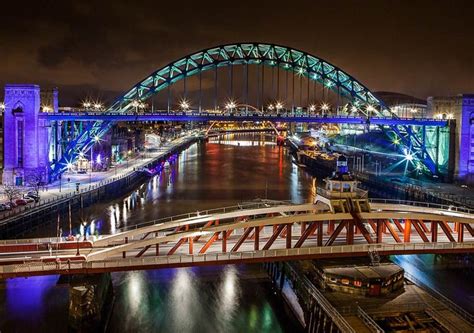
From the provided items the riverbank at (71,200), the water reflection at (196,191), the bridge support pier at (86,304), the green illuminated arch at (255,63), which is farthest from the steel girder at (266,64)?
the bridge support pier at (86,304)

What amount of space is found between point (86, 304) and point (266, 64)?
4988 centimetres

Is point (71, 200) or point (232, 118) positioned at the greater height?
point (232, 118)

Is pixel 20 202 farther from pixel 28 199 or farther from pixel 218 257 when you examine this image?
pixel 218 257

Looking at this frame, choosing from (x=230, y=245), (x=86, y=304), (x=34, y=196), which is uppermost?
(x=34, y=196)

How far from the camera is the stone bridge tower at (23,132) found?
50.0 meters

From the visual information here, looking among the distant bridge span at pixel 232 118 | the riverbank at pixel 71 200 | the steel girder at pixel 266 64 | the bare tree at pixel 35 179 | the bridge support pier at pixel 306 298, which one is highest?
the steel girder at pixel 266 64

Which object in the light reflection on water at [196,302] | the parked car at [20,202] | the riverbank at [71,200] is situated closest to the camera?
the light reflection on water at [196,302]

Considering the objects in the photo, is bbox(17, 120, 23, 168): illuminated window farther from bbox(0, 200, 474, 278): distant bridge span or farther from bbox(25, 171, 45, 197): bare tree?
bbox(0, 200, 474, 278): distant bridge span

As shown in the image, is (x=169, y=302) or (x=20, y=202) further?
(x=20, y=202)

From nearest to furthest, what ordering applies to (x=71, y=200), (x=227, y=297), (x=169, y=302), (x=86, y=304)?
1. (x=86, y=304)
2. (x=169, y=302)
3. (x=227, y=297)
4. (x=71, y=200)

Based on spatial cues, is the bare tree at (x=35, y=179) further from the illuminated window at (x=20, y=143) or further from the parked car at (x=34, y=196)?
the parked car at (x=34, y=196)

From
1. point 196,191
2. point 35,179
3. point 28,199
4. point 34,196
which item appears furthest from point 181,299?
point 196,191

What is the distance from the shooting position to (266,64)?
218ft

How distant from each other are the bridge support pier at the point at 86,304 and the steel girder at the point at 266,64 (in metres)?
39.1
